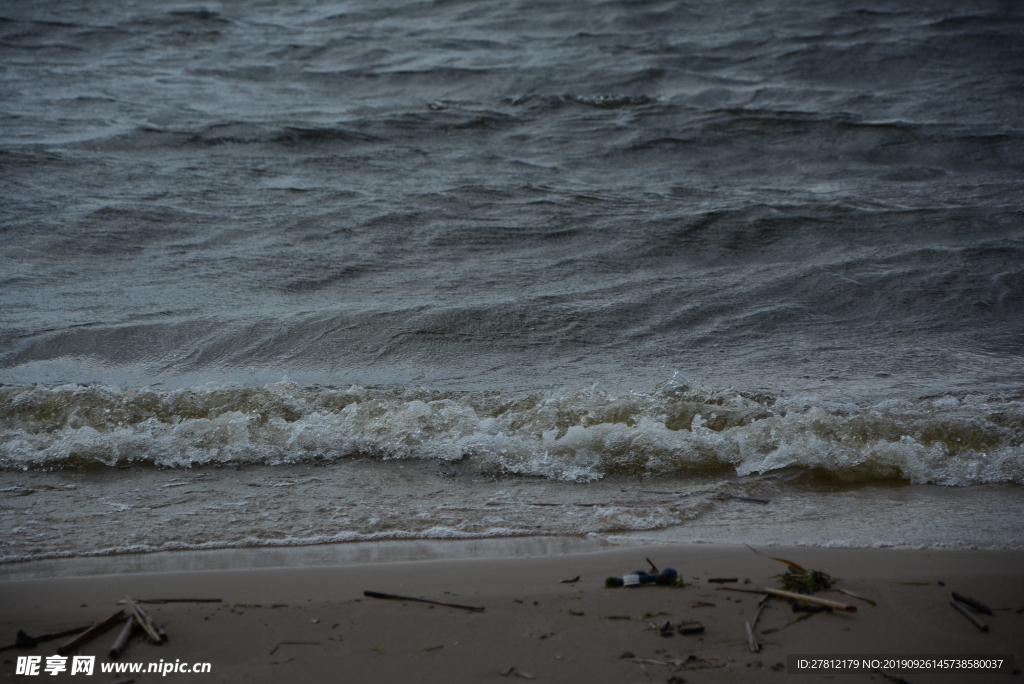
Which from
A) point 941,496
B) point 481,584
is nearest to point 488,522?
point 481,584

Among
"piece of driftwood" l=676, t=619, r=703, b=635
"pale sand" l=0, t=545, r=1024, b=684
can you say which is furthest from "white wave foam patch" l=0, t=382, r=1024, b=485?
"piece of driftwood" l=676, t=619, r=703, b=635

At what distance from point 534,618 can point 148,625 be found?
1.10m

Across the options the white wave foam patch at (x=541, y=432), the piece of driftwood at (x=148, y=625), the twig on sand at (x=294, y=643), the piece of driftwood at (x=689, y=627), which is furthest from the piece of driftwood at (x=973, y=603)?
the piece of driftwood at (x=148, y=625)

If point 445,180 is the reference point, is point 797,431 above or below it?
below

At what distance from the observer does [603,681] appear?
1.80m

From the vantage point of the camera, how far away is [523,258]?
5.89 metres

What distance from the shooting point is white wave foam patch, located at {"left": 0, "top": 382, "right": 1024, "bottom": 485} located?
10.5 ft

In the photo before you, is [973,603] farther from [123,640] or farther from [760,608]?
[123,640]

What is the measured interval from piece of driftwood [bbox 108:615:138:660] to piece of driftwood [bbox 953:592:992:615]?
236cm

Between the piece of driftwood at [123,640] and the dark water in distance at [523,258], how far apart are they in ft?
2.01

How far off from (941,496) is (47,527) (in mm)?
3522

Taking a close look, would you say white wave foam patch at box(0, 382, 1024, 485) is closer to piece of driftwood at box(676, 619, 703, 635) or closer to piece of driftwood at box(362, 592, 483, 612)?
piece of driftwood at box(362, 592, 483, 612)

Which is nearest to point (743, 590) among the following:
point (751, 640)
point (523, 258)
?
point (751, 640)

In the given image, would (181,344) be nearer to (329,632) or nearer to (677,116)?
(329,632)
